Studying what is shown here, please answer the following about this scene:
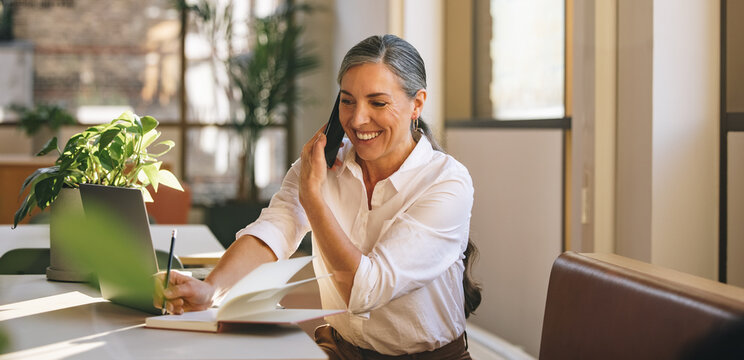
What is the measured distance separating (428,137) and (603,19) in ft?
4.20

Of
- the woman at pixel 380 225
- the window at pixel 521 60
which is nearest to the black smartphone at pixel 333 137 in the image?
the woman at pixel 380 225

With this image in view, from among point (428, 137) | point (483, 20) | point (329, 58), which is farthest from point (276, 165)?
point (428, 137)

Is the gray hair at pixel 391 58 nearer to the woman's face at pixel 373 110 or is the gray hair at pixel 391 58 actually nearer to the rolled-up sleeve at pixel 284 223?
the woman's face at pixel 373 110

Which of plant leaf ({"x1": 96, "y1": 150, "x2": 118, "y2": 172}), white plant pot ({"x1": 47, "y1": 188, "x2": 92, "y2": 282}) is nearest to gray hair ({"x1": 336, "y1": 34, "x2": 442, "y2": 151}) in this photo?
plant leaf ({"x1": 96, "y1": 150, "x2": 118, "y2": 172})

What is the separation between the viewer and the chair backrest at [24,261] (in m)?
2.50

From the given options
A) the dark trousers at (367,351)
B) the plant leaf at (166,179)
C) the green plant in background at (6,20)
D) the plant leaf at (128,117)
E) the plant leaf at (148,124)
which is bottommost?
the dark trousers at (367,351)

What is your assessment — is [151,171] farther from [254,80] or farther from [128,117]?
[254,80]

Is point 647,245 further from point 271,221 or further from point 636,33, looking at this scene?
point 271,221

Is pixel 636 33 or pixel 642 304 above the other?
pixel 636 33

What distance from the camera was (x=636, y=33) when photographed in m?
2.99

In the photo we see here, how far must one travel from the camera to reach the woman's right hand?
1618 millimetres

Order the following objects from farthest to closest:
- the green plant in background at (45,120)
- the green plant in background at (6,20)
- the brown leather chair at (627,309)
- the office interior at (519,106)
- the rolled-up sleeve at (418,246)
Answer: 1. the green plant in background at (6,20)
2. the green plant in background at (45,120)
3. the office interior at (519,106)
4. the rolled-up sleeve at (418,246)
5. the brown leather chair at (627,309)

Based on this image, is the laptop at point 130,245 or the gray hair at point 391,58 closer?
the laptop at point 130,245

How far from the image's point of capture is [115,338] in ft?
4.89
